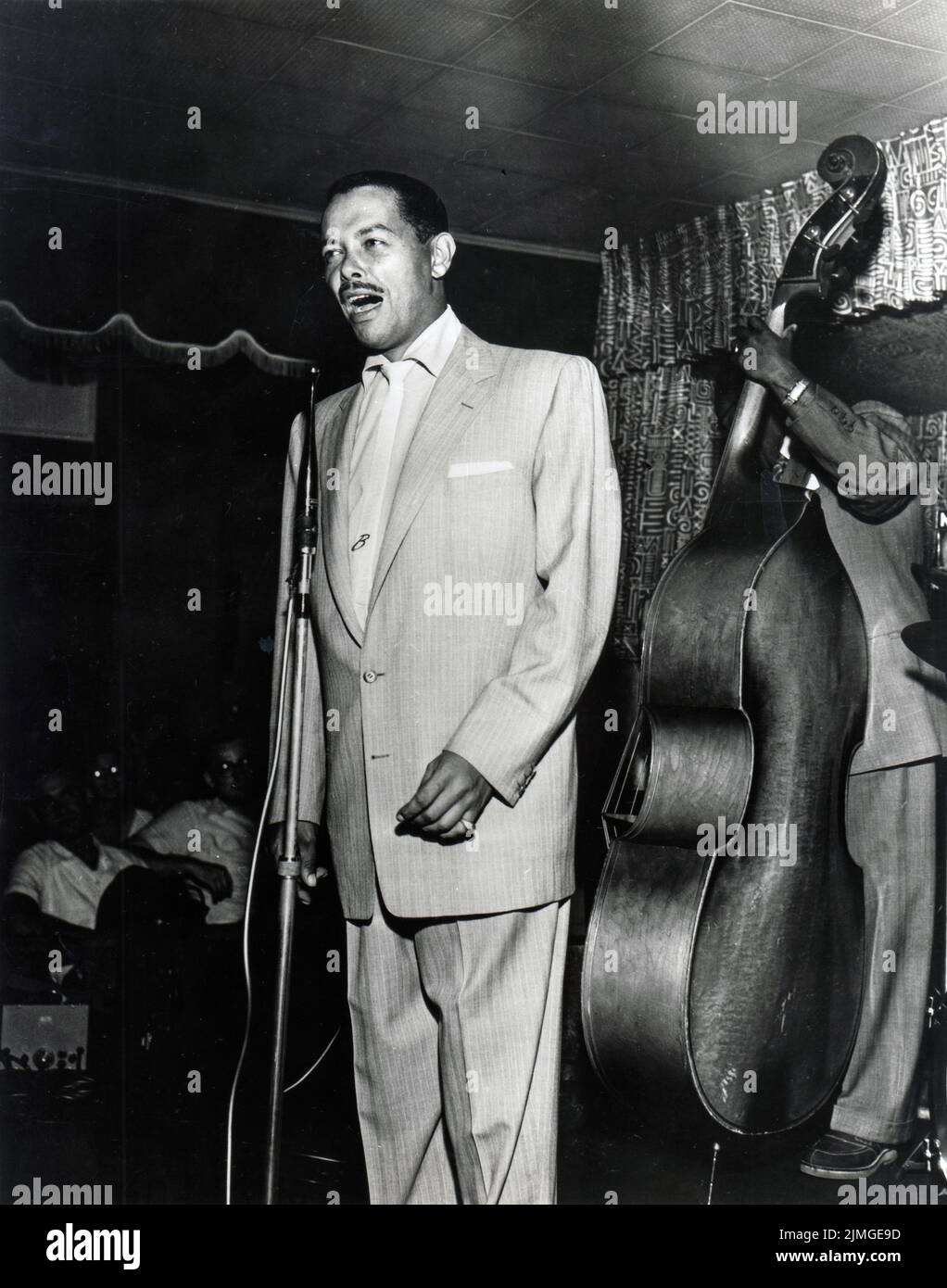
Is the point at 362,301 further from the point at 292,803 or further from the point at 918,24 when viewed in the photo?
the point at 918,24

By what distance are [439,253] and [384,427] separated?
27cm

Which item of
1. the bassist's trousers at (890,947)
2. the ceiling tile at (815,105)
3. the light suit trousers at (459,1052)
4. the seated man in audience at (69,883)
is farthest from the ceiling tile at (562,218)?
the light suit trousers at (459,1052)

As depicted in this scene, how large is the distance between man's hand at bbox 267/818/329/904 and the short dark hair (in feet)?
2.90

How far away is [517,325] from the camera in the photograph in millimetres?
3570

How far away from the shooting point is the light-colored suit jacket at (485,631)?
165 centimetres

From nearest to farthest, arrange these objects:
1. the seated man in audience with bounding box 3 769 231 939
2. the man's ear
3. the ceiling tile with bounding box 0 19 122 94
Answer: the man's ear
the ceiling tile with bounding box 0 19 122 94
the seated man in audience with bounding box 3 769 231 939

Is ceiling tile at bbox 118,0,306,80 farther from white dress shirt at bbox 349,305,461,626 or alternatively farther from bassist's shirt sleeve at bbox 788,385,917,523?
bassist's shirt sleeve at bbox 788,385,917,523

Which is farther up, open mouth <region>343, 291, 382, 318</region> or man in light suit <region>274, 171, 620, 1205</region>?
open mouth <region>343, 291, 382, 318</region>

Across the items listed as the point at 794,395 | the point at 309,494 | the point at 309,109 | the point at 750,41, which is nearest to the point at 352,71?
the point at 309,109

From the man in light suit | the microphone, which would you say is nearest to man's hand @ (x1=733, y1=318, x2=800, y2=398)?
the man in light suit

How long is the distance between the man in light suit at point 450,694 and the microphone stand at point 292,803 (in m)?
0.04

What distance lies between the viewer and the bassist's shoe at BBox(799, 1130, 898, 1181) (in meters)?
2.09

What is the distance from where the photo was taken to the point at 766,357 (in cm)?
222
